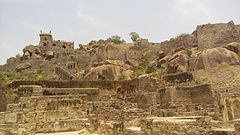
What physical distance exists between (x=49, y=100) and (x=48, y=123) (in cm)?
210

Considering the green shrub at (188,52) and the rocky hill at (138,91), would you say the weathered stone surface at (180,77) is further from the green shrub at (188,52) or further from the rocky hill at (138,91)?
the green shrub at (188,52)

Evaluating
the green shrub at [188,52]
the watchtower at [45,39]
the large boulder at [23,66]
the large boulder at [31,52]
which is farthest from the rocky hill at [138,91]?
the watchtower at [45,39]

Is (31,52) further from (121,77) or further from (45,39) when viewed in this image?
(121,77)

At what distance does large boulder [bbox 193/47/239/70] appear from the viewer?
91.8 feet

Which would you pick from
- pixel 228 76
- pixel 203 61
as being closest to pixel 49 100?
pixel 228 76

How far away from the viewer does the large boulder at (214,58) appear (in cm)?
2798

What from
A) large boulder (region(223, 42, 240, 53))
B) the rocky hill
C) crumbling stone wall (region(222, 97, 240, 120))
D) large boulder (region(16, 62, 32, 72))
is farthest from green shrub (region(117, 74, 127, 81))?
large boulder (region(16, 62, 32, 72))

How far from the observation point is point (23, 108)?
1675 cm

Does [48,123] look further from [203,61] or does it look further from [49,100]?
[203,61]

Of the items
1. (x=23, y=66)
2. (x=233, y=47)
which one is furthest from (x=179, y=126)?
(x=23, y=66)

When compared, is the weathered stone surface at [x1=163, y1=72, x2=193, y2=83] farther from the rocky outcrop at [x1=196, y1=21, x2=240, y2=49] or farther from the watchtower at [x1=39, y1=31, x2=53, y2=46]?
the watchtower at [x1=39, y1=31, x2=53, y2=46]

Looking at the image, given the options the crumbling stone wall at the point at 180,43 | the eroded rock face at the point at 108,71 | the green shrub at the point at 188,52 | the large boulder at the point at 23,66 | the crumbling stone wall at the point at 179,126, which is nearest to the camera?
the crumbling stone wall at the point at 179,126

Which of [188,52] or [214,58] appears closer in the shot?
[214,58]

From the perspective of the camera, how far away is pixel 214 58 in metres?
28.4
